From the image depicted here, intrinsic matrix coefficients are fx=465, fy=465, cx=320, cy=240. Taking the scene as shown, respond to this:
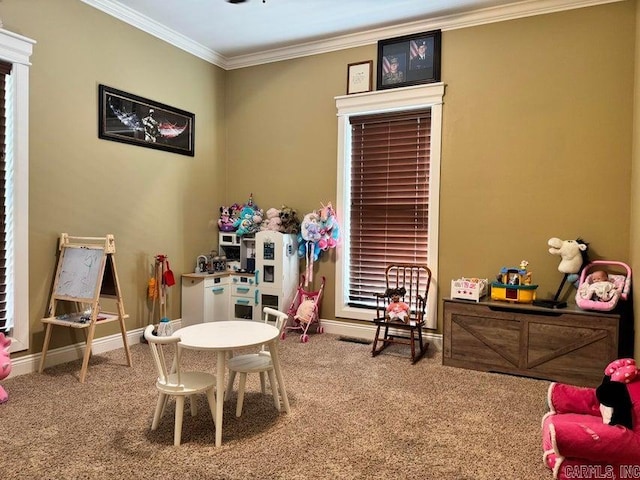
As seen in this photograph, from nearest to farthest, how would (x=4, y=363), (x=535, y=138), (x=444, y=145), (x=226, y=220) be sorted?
1. (x=4, y=363)
2. (x=535, y=138)
3. (x=444, y=145)
4. (x=226, y=220)

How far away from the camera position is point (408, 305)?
4.03m

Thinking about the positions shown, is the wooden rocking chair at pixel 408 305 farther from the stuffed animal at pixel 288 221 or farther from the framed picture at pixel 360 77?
the framed picture at pixel 360 77

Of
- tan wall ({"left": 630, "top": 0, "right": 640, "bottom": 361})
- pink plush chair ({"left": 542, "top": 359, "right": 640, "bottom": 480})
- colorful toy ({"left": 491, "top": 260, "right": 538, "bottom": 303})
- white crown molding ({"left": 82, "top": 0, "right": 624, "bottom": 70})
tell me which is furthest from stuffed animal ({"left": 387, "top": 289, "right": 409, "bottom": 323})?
white crown molding ({"left": 82, "top": 0, "right": 624, "bottom": 70})

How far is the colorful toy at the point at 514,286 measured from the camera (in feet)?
11.5

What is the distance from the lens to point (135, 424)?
8.41ft

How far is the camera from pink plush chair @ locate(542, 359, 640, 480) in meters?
1.89

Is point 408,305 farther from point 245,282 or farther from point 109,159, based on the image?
point 109,159

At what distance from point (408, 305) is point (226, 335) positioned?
76.8 inches

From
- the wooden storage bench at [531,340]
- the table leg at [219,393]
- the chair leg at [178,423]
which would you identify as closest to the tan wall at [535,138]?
the wooden storage bench at [531,340]

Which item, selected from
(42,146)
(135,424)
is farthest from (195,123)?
(135,424)

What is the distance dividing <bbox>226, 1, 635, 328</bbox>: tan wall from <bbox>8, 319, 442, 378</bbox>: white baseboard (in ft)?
2.69

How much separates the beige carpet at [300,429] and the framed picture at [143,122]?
1.97 meters

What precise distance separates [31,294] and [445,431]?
9.88ft

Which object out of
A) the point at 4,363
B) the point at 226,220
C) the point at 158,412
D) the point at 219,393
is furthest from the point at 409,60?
the point at 4,363
